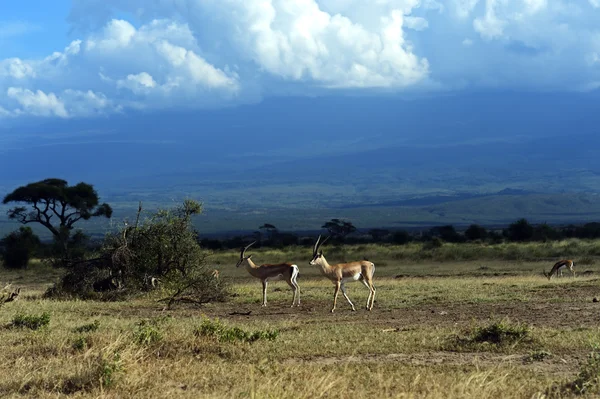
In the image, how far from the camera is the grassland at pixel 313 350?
26.4 ft

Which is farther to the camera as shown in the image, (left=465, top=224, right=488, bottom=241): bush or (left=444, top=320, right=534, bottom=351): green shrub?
(left=465, top=224, right=488, bottom=241): bush

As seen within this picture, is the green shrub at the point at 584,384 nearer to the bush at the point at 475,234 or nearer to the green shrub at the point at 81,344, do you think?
the green shrub at the point at 81,344

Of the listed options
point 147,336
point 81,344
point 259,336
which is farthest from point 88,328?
point 259,336

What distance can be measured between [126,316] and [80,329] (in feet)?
9.67

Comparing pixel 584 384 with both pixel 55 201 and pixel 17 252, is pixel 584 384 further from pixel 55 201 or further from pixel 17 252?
pixel 55 201

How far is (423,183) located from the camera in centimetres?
17738

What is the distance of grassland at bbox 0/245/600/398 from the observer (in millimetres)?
8055

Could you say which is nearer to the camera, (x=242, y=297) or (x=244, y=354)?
(x=244, y=354)

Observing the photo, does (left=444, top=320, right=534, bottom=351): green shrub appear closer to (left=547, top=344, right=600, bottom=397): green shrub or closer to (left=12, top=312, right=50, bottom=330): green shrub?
(left=547, top=344, right=600, bottom=397): green shrub

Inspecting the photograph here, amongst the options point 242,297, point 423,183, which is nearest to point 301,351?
point 242,297

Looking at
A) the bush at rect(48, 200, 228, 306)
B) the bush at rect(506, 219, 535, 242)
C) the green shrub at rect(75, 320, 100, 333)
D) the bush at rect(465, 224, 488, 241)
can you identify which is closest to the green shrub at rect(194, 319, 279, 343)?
the green shrub at rect(75, 320, 100, 333)

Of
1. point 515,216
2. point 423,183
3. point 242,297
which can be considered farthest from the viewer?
point 423,183

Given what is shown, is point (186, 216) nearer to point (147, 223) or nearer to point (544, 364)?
point (147, 223)

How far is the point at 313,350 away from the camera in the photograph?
10.4m
